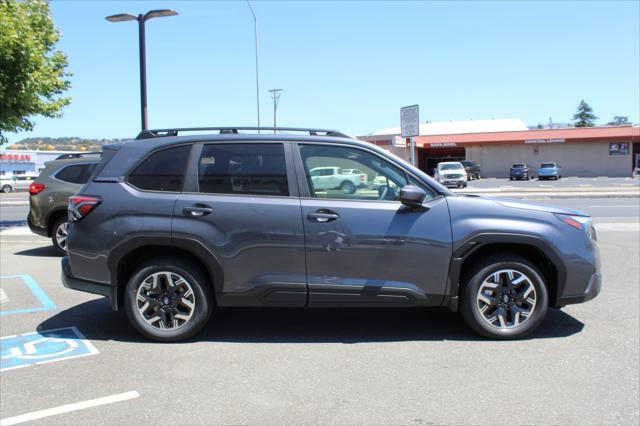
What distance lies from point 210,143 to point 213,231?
0.84 m

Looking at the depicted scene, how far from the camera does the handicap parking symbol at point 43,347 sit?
4.50 m

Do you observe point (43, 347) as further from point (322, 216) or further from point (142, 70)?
point (142, 70)

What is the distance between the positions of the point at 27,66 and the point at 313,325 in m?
11.6

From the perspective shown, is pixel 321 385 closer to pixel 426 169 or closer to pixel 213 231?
pixel 213 231

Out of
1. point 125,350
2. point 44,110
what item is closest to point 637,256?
point 125,350

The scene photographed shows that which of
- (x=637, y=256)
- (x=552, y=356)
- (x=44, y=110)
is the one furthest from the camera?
(x=44, y=110)

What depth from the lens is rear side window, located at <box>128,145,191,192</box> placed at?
4.96 meters

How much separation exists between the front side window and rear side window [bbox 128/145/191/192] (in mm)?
1126

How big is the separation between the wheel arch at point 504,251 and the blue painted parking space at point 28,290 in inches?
176

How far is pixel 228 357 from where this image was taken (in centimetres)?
455

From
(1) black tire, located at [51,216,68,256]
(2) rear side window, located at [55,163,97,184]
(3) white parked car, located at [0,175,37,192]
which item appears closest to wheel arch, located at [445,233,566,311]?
(1) black tire, located at [51,216,68,256]

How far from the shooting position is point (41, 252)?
10.3 metres

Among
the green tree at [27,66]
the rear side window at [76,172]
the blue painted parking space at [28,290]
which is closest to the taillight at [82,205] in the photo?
the blue painted parking space at [28,290]

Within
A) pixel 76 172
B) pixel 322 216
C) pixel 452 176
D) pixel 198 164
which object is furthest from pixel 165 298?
pixel 452 176
